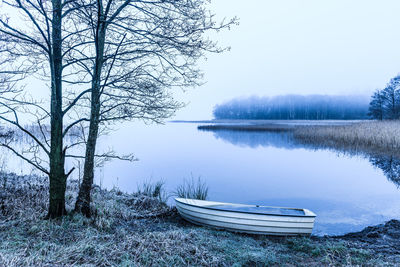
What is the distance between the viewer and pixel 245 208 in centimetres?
734

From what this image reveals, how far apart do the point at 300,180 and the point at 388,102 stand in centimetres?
5041

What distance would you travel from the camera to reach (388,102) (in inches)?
2103

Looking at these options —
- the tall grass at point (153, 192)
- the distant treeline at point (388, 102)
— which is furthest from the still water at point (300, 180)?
the distant treeline at point (388, 102)

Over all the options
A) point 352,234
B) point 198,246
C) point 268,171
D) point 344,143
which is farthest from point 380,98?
point 198,246

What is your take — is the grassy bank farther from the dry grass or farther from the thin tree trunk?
the dry grass

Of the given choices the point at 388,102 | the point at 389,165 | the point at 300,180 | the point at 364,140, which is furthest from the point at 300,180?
the point at 388,102

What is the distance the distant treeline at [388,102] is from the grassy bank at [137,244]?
172ft

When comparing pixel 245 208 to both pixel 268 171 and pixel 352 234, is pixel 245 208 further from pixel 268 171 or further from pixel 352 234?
pixel 268 171

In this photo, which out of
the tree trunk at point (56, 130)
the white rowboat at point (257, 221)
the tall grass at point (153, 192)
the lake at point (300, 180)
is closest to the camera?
the tree trunk at point (56, 130)

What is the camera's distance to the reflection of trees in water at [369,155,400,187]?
14.3 meters

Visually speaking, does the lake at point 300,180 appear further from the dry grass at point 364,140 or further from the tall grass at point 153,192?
the dry grass at point 364,140

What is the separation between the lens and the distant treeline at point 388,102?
50000 millimetres

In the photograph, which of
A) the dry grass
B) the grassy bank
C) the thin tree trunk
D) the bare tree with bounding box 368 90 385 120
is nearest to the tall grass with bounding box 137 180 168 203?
the grassy bank

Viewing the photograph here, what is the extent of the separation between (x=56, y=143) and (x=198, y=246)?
12.6 ft
